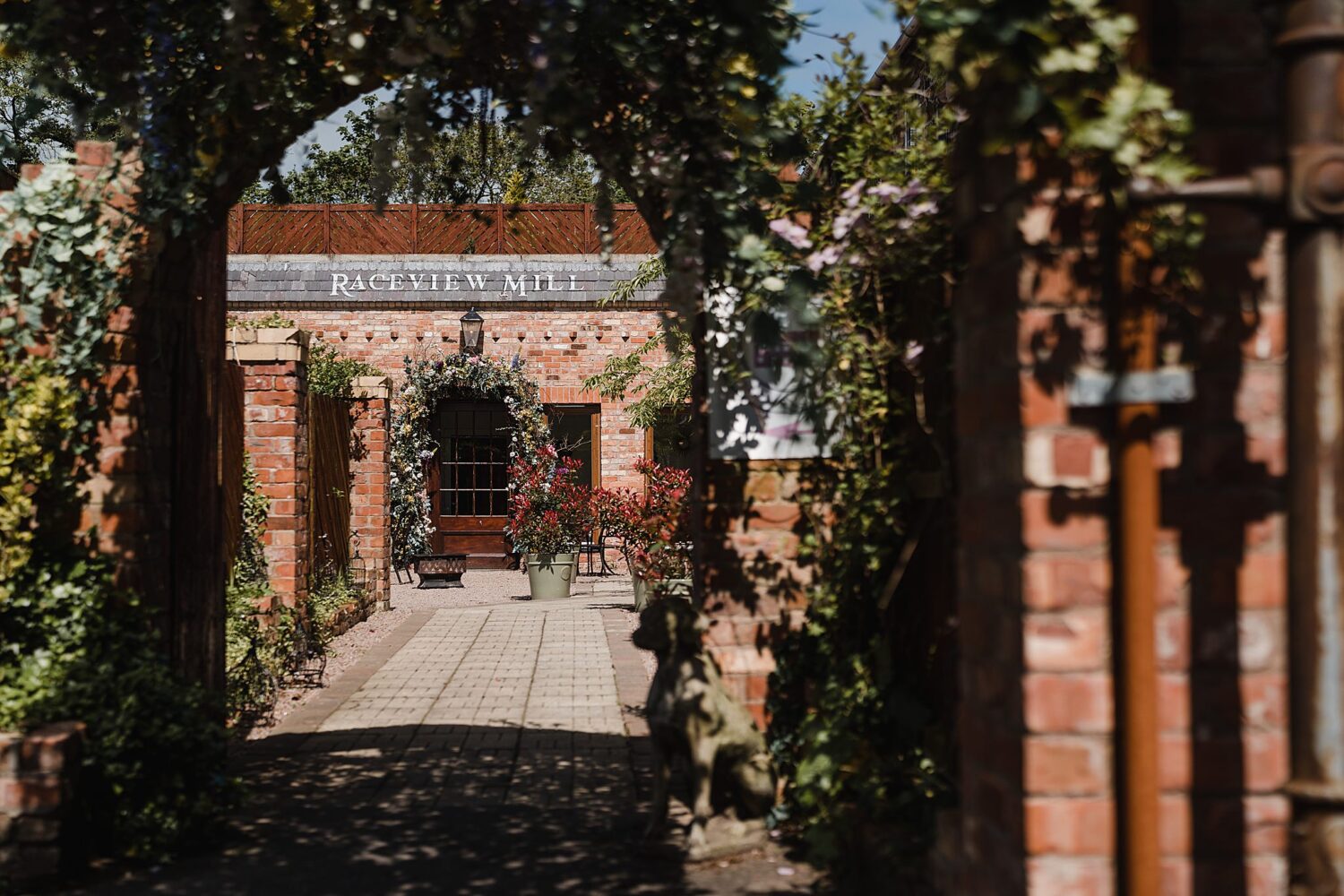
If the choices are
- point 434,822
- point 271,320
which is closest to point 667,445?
point 271,320

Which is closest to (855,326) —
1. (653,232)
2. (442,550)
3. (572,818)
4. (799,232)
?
(799,232)

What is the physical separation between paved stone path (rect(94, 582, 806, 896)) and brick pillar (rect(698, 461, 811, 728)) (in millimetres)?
785

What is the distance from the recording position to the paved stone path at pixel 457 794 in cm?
440

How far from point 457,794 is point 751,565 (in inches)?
66.6

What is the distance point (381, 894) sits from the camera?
4.23 m

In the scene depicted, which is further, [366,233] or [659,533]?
[366,233]

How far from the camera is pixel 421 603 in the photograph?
14.8 metres

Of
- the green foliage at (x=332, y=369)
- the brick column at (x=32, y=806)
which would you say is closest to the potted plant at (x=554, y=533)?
the green foliage at (x=332, y=369)

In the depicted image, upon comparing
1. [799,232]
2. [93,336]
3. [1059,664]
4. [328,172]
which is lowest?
[1059,664]

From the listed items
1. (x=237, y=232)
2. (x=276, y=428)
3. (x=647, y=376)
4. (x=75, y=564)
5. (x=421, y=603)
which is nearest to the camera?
(x=75, y=564)

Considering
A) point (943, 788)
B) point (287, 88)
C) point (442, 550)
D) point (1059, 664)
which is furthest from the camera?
point (442, 550)

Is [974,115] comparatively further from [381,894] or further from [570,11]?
[381,894]

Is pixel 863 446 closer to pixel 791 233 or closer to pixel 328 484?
pixel 791 233

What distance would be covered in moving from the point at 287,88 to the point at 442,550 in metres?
15.2
